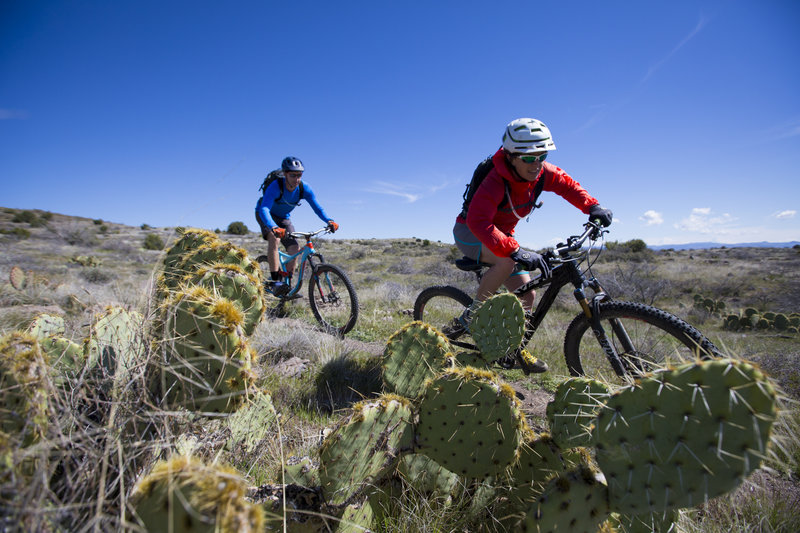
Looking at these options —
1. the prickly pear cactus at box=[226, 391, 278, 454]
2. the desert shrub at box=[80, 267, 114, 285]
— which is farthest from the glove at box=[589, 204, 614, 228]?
the desert shrub at box=[80, 267, 114, 285]

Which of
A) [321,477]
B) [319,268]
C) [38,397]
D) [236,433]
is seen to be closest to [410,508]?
[321,477]

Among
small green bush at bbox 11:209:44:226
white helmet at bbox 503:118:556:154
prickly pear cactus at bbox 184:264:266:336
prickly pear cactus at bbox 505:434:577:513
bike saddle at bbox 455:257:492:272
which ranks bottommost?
prickly pear cactus at bbox 505:434:577:513

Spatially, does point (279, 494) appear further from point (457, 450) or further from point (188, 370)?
point (457, 450)

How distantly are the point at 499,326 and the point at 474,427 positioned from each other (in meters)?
1.27

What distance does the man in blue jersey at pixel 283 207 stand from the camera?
17.7ft

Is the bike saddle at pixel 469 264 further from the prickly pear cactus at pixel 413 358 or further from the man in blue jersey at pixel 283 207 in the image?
the man in blue jersey at pixel 283 207

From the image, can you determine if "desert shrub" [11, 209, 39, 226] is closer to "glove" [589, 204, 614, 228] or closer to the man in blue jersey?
the man in blue jersey

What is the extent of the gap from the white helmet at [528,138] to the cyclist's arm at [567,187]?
54 cm

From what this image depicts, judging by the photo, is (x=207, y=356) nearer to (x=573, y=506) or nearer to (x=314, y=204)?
(x=573, y=506)

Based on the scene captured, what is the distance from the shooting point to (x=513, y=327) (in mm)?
2561

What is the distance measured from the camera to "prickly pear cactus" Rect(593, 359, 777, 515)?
89 cm

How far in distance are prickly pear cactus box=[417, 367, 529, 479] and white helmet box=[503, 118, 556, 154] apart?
228 centimetres

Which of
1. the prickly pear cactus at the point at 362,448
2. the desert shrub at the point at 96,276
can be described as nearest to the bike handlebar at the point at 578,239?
the prickly pear cactus at the point at 362,448

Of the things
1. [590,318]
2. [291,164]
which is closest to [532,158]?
[590,318]
